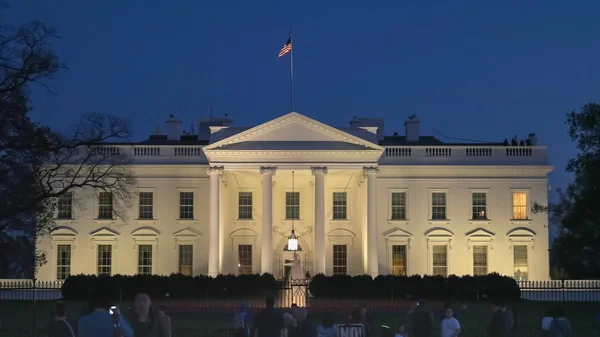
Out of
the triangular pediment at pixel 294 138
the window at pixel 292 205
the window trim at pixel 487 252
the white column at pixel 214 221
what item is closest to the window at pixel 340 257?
the window at pixel 292 205

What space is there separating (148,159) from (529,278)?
22.9 metres

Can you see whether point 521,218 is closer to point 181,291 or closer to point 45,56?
point 181,291

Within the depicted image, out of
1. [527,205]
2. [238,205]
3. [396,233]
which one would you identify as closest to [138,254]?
[238,205]

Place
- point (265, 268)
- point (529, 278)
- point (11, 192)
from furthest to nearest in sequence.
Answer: point (529, 278)
point (265, 268)
point (11, 192)

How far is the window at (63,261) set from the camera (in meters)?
51.3

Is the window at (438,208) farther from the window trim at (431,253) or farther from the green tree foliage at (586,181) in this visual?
the green tree foliage at (586,181)

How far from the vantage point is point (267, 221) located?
47.5 metres

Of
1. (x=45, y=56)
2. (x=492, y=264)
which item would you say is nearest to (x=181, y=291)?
(x=45, y=56)

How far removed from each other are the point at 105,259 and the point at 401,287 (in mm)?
18239

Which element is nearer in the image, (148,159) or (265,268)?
(265,268)

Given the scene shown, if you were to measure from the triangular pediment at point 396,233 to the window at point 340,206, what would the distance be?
2.60 m

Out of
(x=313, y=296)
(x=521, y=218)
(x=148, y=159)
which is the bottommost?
(x=313, y=296)

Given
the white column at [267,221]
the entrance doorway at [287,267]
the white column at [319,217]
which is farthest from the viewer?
the entrance doorway at [287,267]

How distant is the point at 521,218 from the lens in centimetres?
5212
